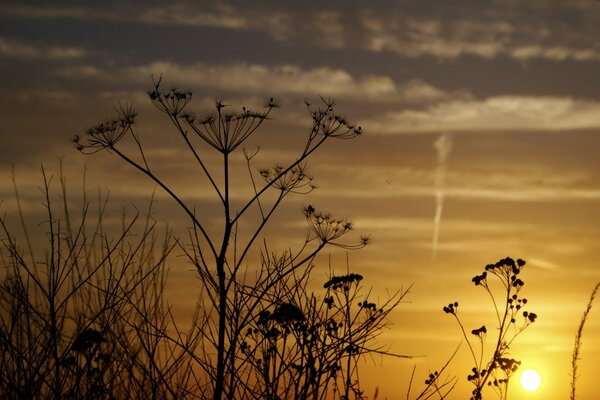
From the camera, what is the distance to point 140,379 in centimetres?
913

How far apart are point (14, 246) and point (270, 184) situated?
2.48 m

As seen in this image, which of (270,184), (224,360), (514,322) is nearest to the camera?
(224,360)

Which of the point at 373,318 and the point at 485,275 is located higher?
the point at 485,275

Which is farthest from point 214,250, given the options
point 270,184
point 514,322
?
point 514,322

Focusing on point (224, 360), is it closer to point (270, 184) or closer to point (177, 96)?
point (270, 184)

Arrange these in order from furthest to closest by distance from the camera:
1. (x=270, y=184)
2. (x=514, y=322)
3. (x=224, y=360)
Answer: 1. (x=514, y=322)
2. (x=270, y=184)
3. (x=224, y=360)

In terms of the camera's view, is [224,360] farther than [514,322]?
No

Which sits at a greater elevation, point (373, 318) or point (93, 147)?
point (93, 147)

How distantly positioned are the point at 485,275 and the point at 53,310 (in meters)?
6.05

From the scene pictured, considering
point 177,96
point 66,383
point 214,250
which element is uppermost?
point 177,96

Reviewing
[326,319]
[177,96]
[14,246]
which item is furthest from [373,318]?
[14,246]

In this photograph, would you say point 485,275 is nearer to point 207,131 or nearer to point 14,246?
point 207,131

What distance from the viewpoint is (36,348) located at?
30.3ft

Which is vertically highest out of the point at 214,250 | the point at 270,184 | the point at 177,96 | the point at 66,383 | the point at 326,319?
the point at 177,96
